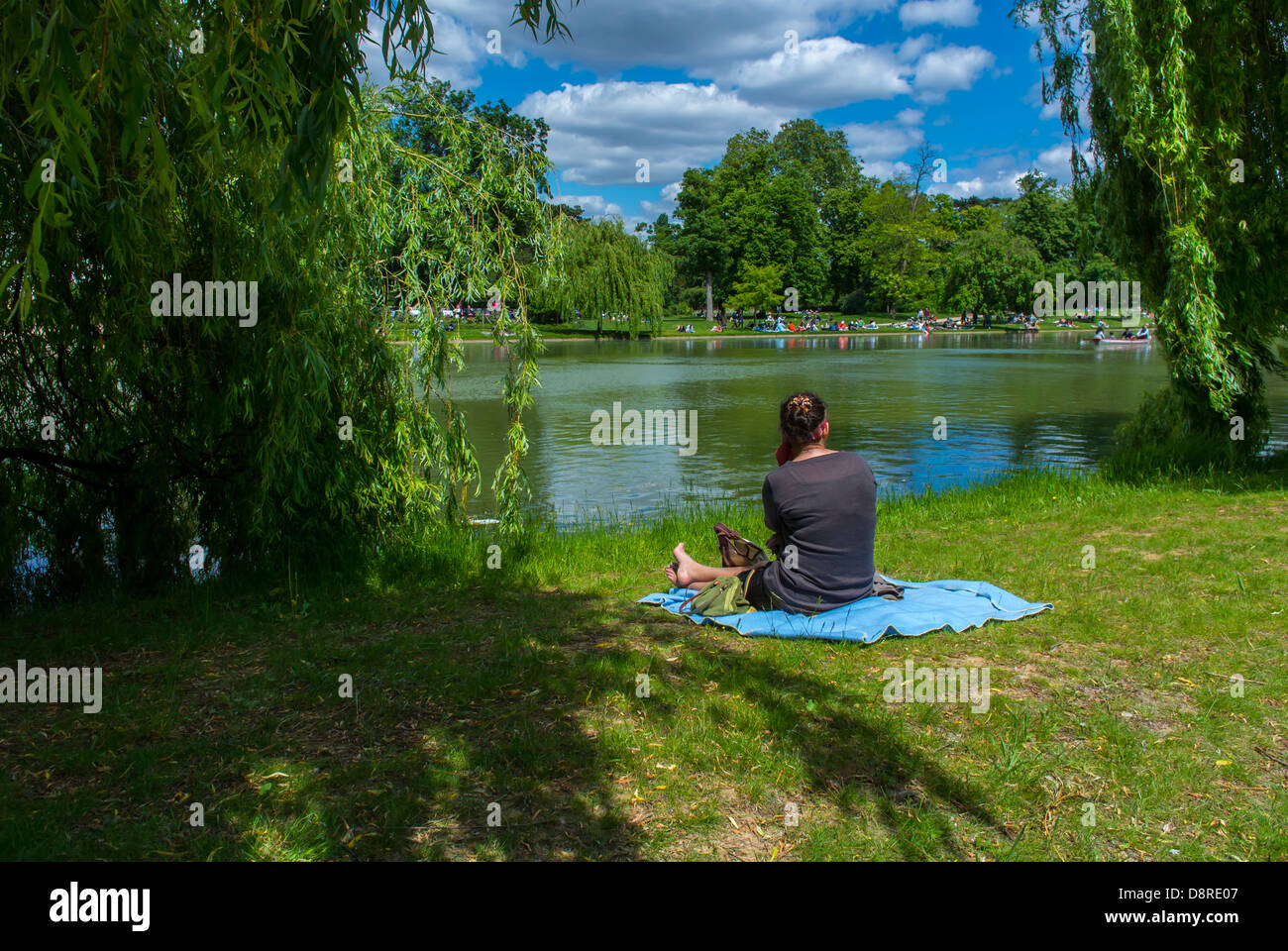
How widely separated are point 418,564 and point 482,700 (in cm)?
335

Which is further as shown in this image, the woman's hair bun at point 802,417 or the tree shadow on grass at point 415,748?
the woman's hair bun at point 802,417

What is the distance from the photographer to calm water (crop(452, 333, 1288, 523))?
49.8 feet

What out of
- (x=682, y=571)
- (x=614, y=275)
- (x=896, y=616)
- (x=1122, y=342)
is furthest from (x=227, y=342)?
(x=1122, y=342)

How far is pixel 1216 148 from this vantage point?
11.1 m

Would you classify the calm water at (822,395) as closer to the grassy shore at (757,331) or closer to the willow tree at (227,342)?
the willow tree at (227,342)

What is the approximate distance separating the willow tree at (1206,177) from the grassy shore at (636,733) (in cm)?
521

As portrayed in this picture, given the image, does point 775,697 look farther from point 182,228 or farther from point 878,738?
point 182,228

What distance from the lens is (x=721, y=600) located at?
607 cm

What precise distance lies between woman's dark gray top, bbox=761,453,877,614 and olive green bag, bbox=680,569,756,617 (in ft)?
0.75

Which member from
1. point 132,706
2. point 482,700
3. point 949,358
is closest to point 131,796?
point 132,706

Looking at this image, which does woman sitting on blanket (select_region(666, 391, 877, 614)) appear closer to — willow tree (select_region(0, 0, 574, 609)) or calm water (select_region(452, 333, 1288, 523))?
willow tree (select_region(0, 0, 574, 609))

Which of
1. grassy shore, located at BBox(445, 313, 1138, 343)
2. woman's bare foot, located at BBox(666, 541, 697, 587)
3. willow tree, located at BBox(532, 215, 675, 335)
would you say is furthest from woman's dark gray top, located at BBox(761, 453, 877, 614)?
grassy shore, located at BBox(445, 313, 1138, 343)

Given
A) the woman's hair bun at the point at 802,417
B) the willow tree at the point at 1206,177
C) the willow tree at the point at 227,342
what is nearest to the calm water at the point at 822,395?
the willow tree at the point at 1206,177

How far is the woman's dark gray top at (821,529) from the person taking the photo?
5730mm
